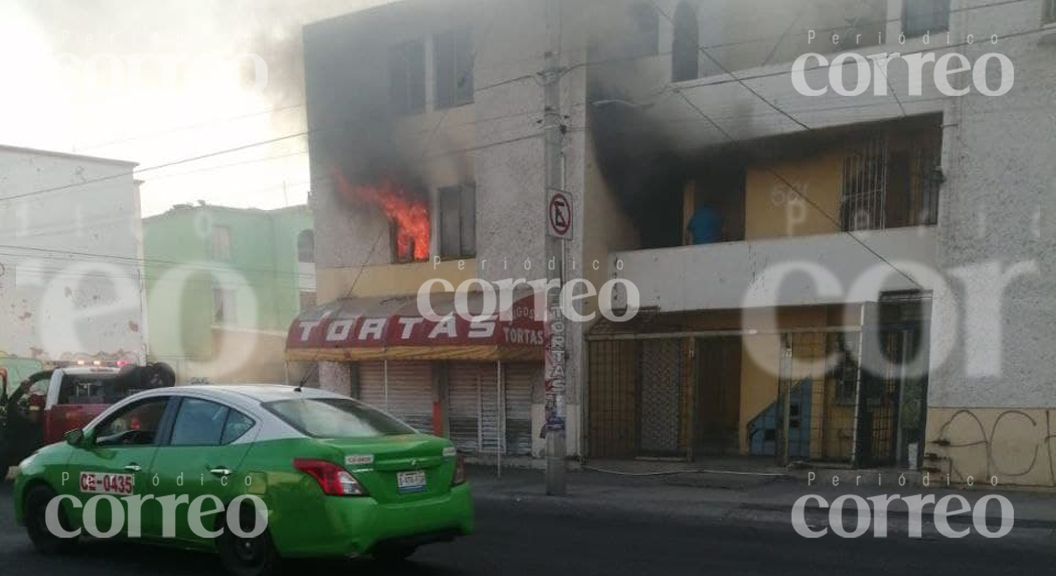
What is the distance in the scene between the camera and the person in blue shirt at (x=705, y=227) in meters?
16.2

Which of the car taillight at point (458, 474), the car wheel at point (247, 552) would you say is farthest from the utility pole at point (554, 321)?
the car wheel at point (247, 552)

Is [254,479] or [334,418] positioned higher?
[334,418]

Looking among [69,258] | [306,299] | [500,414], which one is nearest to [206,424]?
[500,414]

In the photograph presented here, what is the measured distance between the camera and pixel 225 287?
123ft

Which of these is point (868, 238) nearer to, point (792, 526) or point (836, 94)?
point (836, 94)

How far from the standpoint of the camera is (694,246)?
1563 cm

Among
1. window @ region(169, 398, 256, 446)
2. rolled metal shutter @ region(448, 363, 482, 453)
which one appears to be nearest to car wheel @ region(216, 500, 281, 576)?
window @ region(169, 398, 256, 446)

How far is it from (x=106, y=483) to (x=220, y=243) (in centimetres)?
3123

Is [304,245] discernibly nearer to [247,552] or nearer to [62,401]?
[62,401]

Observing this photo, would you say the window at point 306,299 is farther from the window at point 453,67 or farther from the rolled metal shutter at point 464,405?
the window at point 453,67

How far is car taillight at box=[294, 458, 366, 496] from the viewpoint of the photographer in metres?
6.25

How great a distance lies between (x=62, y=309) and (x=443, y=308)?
20067mm

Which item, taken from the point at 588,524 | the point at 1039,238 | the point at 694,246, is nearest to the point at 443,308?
the point at 694,246

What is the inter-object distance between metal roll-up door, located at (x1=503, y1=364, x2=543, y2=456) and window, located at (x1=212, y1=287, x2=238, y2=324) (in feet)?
78.2
